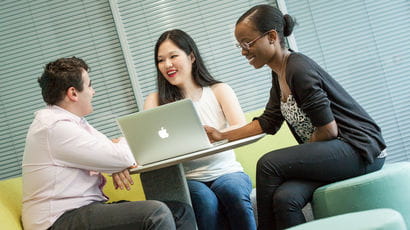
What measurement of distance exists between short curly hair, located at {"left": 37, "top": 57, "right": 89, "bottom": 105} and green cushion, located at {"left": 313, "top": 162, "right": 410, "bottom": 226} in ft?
3.61

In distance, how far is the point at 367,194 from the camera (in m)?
1.98

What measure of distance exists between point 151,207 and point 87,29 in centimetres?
225

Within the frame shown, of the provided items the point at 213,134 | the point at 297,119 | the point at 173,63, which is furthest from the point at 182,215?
the point at 173,63

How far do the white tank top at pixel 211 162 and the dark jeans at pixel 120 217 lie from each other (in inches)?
23.3

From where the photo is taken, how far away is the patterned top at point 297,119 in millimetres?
2197

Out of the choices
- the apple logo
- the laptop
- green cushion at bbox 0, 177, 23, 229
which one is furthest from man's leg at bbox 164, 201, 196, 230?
green cushion at bbox 0, 177, 23, 229

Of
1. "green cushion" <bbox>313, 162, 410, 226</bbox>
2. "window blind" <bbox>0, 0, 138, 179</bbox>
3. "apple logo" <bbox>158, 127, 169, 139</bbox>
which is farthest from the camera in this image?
"window blind" <bbox>0, 0, 138, 179</bbox>

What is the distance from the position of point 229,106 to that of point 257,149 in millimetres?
563

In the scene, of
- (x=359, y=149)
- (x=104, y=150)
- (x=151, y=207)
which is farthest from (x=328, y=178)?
(x=104, y=150)

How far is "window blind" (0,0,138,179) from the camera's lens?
3.92 m

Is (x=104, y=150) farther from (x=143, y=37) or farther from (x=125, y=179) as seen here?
(x=143, y=37)

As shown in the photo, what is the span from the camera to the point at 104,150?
7.04 feet

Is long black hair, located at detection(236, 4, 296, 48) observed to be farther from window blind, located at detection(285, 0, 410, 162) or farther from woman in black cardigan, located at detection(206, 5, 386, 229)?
window blind, located at detection(285, 0, 410, 162)

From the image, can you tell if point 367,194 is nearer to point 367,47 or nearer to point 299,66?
point 299,66
